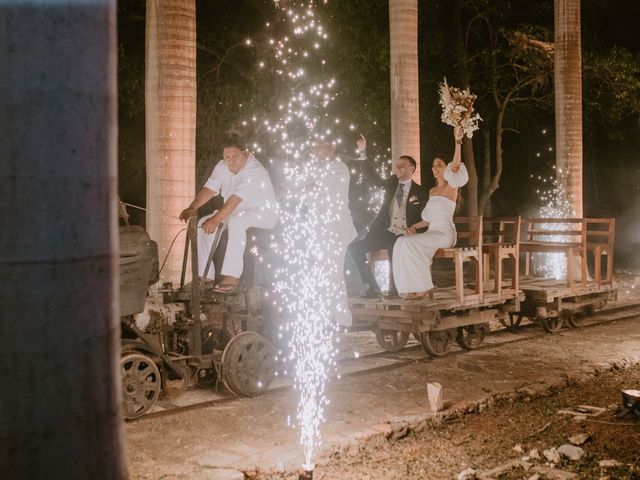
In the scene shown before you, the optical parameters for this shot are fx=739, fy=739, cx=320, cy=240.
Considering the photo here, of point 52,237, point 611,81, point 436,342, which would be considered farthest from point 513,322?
point 611,81

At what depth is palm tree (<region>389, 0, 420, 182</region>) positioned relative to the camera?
13.3 m

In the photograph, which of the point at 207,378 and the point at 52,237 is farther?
the point at 207,378

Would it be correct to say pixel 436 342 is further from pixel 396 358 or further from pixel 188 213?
pixel 188 213

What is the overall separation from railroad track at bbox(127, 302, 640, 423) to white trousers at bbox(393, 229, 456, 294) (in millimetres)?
1010

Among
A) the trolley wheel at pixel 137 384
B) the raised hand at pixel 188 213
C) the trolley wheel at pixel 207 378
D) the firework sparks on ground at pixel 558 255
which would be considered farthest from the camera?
the firework sparks on ground at pixel 558 255

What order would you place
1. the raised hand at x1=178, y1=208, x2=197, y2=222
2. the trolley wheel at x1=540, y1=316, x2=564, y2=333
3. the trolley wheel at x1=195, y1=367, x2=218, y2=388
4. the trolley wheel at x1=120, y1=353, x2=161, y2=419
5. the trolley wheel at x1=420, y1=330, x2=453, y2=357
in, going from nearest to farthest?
the trolley wheel at x1=120, y1=353, x2=161, y2=419 → the raised hand at x1=178, y1=208, x2=197, y2=222 → the trolley wheel at x1=195, y1=367, x2=218, y2=388 → the trolley wheel at x1=420, y1=330, x2=453, y2=357 → the trolley wheel at x1=540, y1=316, x2=564, y2=333

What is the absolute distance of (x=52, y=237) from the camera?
2.11 metres

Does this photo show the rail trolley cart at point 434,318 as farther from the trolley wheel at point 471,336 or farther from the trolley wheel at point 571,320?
the trolley wheel at point 571,320

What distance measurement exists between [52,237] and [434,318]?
792 cm

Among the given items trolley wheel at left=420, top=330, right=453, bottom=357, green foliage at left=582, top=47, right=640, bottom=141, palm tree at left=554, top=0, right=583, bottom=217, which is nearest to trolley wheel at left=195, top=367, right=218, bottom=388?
trolley wheel at left=420, top=330, right=453, bottom=357

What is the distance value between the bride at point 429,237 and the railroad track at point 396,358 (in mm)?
967

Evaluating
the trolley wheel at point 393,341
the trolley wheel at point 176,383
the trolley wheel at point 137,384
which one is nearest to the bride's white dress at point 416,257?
the trolley wheel at point 393,341

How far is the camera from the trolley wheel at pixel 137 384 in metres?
6.79

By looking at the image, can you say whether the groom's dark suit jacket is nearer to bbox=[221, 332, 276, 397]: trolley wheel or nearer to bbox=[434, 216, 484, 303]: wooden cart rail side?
bbox=[434, 216, 484, 303]: wooden cart rail side
